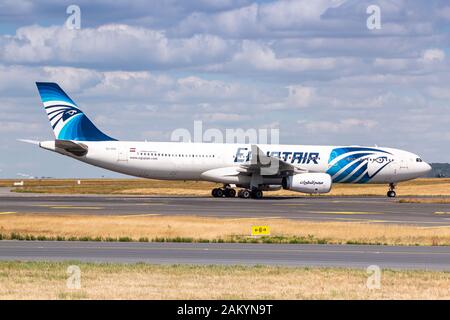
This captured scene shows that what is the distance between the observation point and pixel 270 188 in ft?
206

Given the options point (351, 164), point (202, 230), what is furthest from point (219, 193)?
point (202, 230)

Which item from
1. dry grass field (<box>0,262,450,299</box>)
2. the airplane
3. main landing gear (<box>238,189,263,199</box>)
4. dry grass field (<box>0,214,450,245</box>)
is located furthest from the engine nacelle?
dry grass field (<box>0,262,450,299</box>)

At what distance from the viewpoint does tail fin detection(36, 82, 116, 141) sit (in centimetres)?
6234

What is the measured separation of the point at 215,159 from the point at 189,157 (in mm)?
1937

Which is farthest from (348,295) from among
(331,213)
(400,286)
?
(331,213)

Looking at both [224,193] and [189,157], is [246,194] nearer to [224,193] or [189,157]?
[224,193]

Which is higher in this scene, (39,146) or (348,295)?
(39,146)

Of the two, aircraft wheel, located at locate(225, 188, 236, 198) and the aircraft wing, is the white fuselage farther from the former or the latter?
aircraft wheel, located at locate(225, 188, 236, 198)

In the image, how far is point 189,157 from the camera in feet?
205

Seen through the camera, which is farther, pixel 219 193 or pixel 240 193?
pixel 219 193

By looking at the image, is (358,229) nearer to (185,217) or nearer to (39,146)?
(185,217)

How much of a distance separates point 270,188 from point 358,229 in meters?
27.6

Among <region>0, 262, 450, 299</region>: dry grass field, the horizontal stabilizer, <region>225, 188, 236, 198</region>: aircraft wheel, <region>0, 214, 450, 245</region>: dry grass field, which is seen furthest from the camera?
<region>225, 188, 236, 198</region>: aircraft wheel

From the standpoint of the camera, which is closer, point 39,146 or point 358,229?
point 358,229
